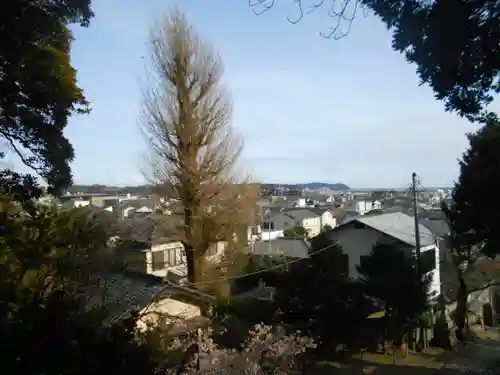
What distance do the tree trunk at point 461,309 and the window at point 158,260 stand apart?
33.2 ft

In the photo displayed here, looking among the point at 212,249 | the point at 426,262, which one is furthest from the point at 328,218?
the point at 212,249

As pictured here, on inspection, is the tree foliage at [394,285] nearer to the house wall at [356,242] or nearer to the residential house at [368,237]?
the residential house at [368,237]

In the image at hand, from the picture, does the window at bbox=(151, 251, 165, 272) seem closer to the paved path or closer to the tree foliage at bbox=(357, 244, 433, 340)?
the tree foliage at bbox=(357, 244, 433, 340)

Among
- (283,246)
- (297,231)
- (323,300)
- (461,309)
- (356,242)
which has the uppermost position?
(356,242)

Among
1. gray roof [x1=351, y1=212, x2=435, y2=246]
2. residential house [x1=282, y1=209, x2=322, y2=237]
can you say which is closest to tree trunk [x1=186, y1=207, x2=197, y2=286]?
gray roof [x1=351, y1=212, x2=435, y2=246]

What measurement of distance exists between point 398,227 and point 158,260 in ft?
28.7

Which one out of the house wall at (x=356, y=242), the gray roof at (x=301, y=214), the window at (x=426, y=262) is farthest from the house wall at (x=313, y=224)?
the window at (x=426, y=262)

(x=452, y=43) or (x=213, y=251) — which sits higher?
(x=452, y=43)

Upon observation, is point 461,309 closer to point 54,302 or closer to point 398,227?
point 398,227

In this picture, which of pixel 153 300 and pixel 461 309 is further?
pixel 461 309

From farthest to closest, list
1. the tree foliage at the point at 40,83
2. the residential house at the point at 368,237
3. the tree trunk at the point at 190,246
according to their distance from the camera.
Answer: the residential house at the point at 368,237 → the tree trunk at the point at 190,246 → the tree foliage at the point at 40,83

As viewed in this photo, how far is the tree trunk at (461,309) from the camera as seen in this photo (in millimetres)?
12547

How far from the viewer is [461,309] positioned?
41.8ft

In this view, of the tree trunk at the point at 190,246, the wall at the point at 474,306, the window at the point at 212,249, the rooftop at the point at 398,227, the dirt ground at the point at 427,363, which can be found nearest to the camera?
the dirt ground at the point at 427,363
